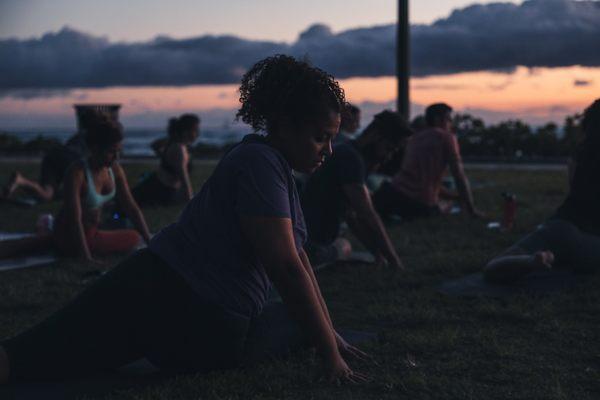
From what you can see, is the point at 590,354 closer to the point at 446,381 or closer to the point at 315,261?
the point at 446,381

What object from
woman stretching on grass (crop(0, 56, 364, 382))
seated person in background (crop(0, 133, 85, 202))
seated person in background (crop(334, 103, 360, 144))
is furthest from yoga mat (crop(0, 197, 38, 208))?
woman stretching on grass (crop(0, 56, 364, 382))

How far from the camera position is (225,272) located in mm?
3262

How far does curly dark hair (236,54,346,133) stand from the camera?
10.2 ft

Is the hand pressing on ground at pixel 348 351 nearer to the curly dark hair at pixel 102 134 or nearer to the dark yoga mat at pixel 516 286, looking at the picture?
the dark yoga mat at pixel 516 286

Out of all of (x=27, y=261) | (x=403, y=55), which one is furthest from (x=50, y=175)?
(x=403, y=55)

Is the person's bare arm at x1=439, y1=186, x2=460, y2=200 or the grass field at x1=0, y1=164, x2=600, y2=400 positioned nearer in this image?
the grass field at x1=0, y1=164, x2=600, y2=400

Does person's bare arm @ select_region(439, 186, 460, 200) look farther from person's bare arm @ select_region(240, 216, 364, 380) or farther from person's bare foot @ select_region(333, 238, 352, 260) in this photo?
person's bare arm @ select_region(240, 216, 364, 380)

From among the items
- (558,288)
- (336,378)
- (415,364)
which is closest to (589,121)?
(558,288)

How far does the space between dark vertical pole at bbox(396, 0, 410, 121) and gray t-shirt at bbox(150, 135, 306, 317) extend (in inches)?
353

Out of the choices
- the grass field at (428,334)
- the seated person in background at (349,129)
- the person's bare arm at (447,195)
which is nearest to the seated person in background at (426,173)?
the person's bare arm at (447,195)

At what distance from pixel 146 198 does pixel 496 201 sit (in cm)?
499

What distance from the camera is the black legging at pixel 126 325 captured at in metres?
3.28

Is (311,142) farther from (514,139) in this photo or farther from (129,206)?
(514,139)

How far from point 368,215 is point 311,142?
2868 millimetres
